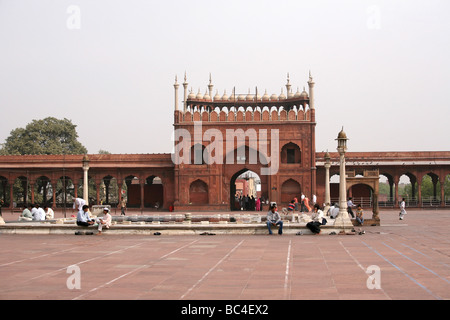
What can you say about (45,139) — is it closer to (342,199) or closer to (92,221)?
(92,221)

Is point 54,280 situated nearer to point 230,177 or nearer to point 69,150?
point 230,177

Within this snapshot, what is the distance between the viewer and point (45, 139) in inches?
1935

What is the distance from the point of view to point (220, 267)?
893cm

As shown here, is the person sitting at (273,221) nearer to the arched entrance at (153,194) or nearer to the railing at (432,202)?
the railing at (432,202)

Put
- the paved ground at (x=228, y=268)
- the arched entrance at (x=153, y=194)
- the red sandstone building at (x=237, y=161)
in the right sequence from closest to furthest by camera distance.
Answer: the paved ground at (x=228, y=268)
the red sandstone building at (x=237, y=161)
the arched entrance at (x=153, y=194)

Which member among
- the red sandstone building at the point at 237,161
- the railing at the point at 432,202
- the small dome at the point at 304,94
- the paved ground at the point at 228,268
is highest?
the small dome at the point at 304,94

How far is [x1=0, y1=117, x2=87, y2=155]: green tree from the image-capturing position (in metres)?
47.2

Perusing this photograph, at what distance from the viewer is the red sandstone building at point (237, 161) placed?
3459cm

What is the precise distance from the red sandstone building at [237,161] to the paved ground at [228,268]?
20.6m

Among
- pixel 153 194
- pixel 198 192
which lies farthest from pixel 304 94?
pixel 153 194

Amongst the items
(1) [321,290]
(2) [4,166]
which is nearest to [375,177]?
(1) [321,290]

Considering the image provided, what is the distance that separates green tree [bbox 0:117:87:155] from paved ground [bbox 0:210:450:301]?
35133mm

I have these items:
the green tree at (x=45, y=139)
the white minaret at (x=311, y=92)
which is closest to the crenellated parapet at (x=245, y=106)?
the white minaret at (x=311, y=92)
